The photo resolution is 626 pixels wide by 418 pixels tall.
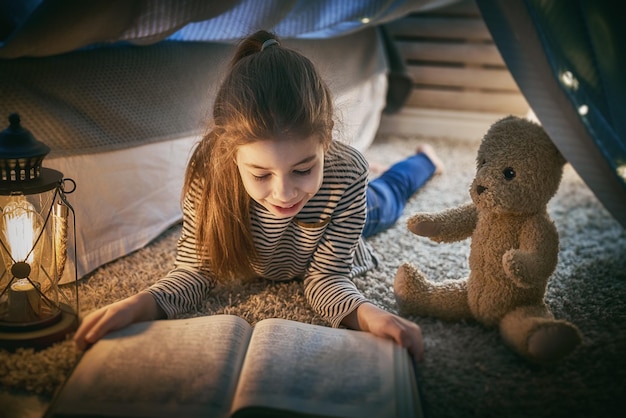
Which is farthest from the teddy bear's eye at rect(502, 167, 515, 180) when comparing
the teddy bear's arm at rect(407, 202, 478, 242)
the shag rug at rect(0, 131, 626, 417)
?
the shag rug at rect(0, 131, 626, 417)

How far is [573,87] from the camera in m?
1.02

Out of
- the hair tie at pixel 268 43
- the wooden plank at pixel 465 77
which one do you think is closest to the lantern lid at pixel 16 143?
the hair tie at pixel 268 43

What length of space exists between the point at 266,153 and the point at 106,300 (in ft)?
1.41

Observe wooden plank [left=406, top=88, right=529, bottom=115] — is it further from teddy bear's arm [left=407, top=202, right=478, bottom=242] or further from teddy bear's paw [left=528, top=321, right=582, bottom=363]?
teddy bear's paw [left=528, top=321, right=582, bottom=363]

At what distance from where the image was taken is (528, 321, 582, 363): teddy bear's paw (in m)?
0.85

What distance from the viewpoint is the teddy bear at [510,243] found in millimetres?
910

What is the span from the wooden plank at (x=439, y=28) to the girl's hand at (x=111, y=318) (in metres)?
1.77

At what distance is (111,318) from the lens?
89 cm

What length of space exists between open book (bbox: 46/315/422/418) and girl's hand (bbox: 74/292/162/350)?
0.05ft

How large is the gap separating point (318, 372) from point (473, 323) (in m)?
0.35

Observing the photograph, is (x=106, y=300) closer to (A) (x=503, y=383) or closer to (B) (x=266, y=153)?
(B) (x=266, y=153)

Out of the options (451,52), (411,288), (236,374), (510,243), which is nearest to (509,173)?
(510,243)

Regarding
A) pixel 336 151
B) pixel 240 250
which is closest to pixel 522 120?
pixel 336 151

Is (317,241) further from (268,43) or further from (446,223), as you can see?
(268,43)
